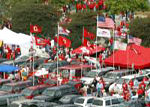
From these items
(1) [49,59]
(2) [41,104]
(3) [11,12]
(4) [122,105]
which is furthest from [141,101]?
(3) [11,12]

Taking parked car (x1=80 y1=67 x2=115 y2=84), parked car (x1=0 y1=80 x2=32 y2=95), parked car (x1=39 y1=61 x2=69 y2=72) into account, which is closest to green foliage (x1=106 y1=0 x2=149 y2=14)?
parked car (x1=39 y1=61 x2=69 y2=72)

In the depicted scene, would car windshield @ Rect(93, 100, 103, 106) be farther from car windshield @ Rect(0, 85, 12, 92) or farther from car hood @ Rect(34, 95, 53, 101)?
car windshield @ Rect(0, 85, 12, 92)

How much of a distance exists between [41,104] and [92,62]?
40.9 ft

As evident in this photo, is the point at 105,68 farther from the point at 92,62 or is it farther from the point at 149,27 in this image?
the point at 149,27

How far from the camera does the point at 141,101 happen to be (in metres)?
33.5

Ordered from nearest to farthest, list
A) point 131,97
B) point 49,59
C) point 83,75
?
point 131,97 → point 83,75 → point 49,59

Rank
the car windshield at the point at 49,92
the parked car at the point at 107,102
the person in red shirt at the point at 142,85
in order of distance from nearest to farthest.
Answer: the parked car at the point at 107,102
the car windshield at the point at 49,92
the person in red shirt at the point at 142,85

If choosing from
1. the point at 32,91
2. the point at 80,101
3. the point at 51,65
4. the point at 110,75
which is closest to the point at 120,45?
the point at 110,75

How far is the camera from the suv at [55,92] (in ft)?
119

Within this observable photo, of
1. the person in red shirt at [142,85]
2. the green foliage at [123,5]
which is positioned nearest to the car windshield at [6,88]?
the person in red shirt at [142,85]

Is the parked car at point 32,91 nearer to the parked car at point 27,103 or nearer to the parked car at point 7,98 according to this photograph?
the parked car at point 7,98

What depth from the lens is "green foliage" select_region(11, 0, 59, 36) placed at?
60094 mm

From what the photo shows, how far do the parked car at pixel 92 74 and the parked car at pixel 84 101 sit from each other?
22.7 ft

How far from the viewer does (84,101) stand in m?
33.9
